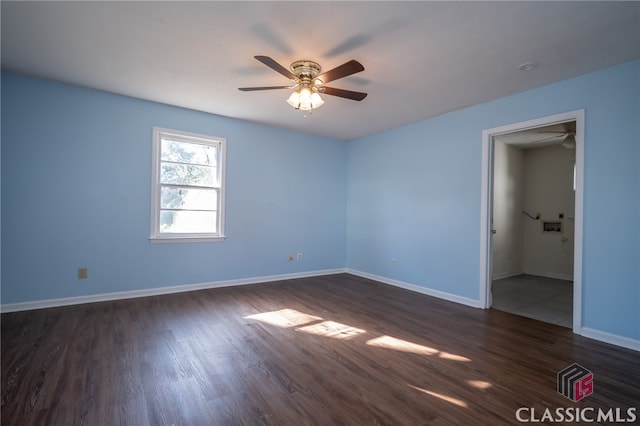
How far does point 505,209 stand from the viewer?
5680 millimetres

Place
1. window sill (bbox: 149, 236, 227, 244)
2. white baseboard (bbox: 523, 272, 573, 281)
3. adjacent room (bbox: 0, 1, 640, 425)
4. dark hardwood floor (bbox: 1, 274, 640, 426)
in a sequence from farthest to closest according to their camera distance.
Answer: white baseboard (bbox: 523, 272, 573, 281), window sill (bbox: 149, 236, 227, 244), adjacent room (bbox: 0, 1, 640, 425), dark hardwood floor (bbox: 1, 274, 640, 426)

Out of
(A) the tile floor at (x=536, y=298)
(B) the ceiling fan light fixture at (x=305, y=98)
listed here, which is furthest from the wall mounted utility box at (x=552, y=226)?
(B) the ceiling fan light fixture at (x=305, y=98)

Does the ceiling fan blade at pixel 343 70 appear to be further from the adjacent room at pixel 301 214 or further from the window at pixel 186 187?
the window at pixel 186 187

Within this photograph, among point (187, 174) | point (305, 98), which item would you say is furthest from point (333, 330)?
point (187, 174)

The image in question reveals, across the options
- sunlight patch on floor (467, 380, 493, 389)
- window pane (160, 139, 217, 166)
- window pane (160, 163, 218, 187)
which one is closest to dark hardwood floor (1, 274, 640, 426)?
sunlight patch on floor (467, 380, 493, 389)

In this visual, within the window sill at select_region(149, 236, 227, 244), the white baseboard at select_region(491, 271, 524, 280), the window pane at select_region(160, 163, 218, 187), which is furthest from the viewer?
the white baseboard at select_region(491, 271, 524, 280)

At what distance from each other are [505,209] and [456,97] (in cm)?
328

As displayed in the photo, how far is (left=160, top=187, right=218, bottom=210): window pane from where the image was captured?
13.2 feet

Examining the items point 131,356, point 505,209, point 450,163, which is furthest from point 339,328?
point 505,209

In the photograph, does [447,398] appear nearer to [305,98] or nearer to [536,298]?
[305,98]

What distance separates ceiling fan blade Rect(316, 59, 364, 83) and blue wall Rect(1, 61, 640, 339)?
222 centimetres

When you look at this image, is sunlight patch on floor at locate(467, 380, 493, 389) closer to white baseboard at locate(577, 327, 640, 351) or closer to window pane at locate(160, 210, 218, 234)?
white baseboard at locate(577, 327, 640, 351)

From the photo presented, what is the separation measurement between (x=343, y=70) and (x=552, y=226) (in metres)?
5.69

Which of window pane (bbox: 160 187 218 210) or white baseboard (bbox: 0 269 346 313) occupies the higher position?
window pane (bbox: 160 187 218 210)
